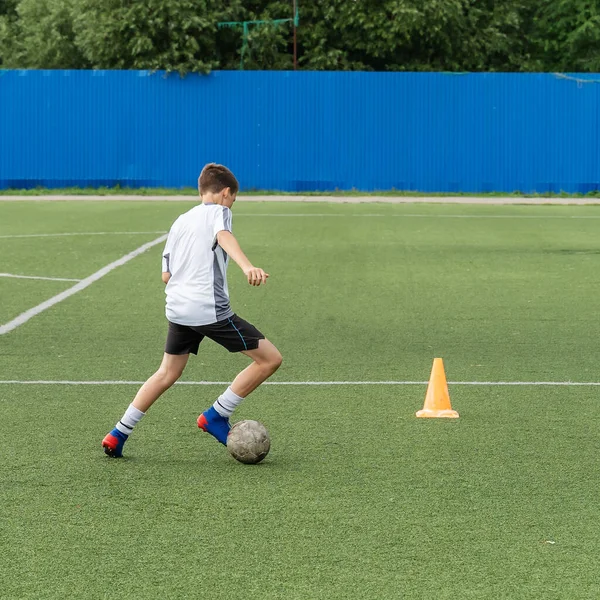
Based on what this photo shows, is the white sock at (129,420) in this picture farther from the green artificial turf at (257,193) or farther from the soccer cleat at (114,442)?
the green artificial turf at (257,193)

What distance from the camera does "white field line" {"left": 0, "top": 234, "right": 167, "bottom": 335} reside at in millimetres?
11805

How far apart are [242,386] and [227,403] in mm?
130

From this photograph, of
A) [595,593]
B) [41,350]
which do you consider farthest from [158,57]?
[595,593]

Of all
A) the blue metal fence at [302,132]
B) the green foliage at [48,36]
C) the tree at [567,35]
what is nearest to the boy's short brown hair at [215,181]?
the blue metal fence at [302,132]

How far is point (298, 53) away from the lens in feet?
128

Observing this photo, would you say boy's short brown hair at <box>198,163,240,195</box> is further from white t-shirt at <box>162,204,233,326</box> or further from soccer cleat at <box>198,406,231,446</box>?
soccer cleat at <box>198,406,231,446</box>

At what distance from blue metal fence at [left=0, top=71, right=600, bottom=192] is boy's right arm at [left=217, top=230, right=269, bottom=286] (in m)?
27.3

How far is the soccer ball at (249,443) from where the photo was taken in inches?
267

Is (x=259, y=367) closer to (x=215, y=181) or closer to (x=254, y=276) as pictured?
(x=254, y=276)

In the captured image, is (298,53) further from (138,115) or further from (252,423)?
(252,423)

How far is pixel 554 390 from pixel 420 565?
400 cm

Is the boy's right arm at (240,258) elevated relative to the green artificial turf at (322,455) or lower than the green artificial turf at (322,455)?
elevated

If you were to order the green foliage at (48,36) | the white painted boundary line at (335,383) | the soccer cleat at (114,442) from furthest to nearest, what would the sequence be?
the green foliage at (48,36), the white painted boundary line at (335,383), the soccer cleat at (114,442)

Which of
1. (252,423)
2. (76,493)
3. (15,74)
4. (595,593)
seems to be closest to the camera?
(595,593)
